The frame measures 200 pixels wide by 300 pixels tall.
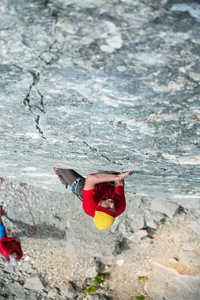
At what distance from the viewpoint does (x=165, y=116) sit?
1.48m

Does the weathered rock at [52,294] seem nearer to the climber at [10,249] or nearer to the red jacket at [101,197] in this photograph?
the climber at [10,249]

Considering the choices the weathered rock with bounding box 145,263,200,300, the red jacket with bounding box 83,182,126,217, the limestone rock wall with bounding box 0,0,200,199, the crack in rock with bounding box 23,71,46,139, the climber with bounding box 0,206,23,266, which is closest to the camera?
the limestone rock wall with bounding box 0,0,200,199

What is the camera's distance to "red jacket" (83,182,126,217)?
8.32 ft

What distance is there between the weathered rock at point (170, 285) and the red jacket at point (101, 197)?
2472 mm

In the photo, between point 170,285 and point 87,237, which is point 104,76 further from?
point 170,285

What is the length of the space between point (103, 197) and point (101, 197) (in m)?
0.02

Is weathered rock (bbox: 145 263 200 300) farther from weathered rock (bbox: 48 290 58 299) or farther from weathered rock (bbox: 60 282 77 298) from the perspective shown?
weathered rock (bbox: 48 290 58 299)

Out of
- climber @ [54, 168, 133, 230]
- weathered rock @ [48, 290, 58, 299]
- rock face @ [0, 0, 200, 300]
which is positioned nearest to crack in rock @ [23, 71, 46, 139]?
rock face @ [0, 0, 200, 300]

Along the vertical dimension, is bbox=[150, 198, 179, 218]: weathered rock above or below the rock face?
below

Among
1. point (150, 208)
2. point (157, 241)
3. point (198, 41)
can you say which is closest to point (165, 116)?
point (198, 41)

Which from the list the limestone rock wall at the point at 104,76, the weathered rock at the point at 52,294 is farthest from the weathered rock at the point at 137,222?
the limestone rock wall at the point at 104,76

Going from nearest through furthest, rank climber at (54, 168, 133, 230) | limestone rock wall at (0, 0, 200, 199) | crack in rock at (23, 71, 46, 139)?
limestone rock wall at (0, 0, 200, 199) → crack in rock at (23, 71, 46, 139) → climber at (54, 168, 133, 230)

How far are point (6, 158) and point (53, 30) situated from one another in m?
1.99

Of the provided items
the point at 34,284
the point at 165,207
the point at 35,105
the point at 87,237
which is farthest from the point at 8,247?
the point at 35,105
